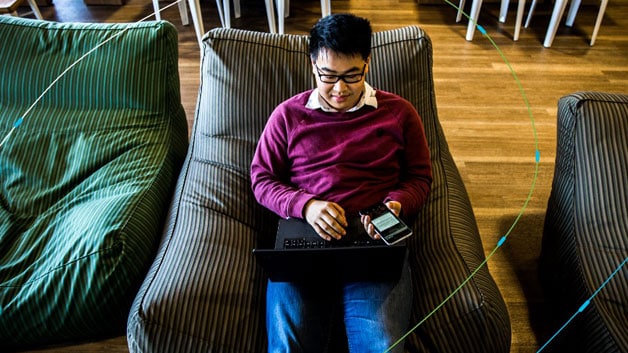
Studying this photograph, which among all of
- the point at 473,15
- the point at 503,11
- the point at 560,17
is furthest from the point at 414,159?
the point at 503,11

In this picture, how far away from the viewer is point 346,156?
1271 millimetres

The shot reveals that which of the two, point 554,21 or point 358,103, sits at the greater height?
point 358,103

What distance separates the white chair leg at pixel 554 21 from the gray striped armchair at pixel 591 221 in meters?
1.98

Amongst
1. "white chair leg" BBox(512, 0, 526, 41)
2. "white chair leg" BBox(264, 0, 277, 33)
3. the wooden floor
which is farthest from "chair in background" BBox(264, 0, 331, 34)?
"white chair leg" BBox(512, 0, 526, 41)

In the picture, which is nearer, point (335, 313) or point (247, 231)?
point (335, 313)

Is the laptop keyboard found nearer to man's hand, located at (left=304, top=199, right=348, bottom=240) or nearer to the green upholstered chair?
man's hand, located at (left=304, top=199, right=348, bottom=240)

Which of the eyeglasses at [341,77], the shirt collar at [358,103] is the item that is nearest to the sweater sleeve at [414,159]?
the shirt collar at [358,103]

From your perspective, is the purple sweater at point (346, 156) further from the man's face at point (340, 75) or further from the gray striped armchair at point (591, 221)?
the gray striped armchair at point (591, 221)

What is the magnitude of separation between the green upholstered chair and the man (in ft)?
1.32

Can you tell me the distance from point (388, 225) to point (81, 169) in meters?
1.06

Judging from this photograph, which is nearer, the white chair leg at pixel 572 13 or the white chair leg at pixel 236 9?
the white chair leg at pixel 572 13

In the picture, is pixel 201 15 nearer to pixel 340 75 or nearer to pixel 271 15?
pixel 271 15

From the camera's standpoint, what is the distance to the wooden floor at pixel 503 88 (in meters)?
1.73

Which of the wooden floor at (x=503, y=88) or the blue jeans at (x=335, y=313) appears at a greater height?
the blue jeans at (x=335, y=313)
